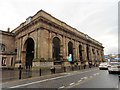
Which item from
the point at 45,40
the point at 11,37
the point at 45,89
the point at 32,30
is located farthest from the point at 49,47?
the point at 45,89

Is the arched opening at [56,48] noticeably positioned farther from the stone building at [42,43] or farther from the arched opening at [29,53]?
the arched opening at [29,53]

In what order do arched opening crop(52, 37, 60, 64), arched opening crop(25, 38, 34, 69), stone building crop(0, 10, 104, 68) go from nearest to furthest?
stone building crop(0, 10, 104, 68)
arched opening crop(52, 37, 60, 64)
arched opening crop(25, 38, 34, 69)

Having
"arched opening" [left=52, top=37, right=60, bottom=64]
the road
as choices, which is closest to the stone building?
"arched opening" [left=52, top=37, right=60, bottom=64]

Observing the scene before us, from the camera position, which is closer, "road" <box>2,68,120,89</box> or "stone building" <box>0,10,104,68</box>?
"road" <box>2,68,120,89</box>

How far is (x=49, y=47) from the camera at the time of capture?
24.8 m

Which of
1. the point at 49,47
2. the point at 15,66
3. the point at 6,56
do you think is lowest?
the point at 15,66

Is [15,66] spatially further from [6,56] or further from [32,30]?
[32,30]

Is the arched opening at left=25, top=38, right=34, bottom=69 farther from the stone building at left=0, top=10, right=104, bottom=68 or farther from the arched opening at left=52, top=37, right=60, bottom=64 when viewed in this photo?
the arched opening at left=52, top=37, right=60, bottom=64

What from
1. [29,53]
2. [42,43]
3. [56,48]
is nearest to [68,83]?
[42,43]

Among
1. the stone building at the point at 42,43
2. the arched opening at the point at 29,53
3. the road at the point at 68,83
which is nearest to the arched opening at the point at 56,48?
the stone building at the point at 42,43

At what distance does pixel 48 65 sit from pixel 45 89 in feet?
52.2

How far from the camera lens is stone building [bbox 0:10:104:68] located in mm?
23753

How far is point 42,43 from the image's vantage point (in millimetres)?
23438

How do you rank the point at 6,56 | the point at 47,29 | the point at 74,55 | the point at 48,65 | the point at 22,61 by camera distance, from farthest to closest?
the point at 74,55, the point at 6,56, the point at 22,61, the point at 47,29, the point at 48,65
